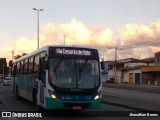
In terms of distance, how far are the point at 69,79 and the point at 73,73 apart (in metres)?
0.30

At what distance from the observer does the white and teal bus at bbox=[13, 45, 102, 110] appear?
52.9ft

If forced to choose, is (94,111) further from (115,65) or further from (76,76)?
(115,65)

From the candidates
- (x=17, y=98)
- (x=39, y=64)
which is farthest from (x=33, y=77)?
(x=17, y=98)

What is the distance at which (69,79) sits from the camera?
16344 mm

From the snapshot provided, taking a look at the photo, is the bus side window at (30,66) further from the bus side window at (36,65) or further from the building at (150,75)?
the building at (150,75)

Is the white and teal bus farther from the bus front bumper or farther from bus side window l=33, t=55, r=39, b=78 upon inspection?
bus side window l=33, t=55, r=39, b=78

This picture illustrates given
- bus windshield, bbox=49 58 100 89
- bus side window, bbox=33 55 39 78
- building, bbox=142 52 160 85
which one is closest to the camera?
bus windshield, bbox=49 58 100 89

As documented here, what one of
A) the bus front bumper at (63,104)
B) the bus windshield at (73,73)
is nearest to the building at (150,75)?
the bus windshield at (73,73)

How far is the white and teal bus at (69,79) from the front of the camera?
16.1 meters

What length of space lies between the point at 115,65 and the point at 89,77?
4409 inches

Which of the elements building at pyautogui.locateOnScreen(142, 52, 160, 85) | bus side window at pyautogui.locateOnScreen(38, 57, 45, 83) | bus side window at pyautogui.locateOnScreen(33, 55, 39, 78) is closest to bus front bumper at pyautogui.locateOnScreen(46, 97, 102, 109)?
bus side window at pyautogui.locateOnScreen(38, 57, 45, 83)

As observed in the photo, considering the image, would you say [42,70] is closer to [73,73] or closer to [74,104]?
[73,73]

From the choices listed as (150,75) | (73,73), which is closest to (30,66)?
(73,73)

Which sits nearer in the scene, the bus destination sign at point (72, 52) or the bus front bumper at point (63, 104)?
the bus front bumper at point (63, 104)
